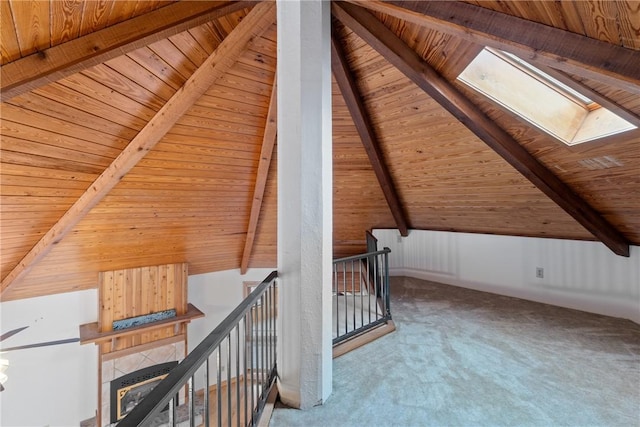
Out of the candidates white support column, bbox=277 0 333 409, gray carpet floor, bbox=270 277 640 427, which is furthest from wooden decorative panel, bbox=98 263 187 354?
white support column, bbox=277 0 333 409

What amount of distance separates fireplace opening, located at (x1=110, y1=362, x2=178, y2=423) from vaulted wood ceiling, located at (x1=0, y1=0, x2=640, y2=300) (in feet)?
5.32

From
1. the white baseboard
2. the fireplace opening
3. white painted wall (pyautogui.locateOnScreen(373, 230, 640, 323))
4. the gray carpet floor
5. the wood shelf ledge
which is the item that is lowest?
the fireplace opening

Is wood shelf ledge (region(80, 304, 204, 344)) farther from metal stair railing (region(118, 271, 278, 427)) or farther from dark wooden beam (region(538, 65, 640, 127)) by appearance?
dark wooden beam (region(538, 65, 640, 127))

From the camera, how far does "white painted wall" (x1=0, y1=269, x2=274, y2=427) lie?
3.91 metres

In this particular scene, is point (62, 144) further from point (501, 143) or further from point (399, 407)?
point (501, 143)

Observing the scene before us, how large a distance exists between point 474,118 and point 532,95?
0.46 m

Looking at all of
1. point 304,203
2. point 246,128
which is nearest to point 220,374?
point 304,203

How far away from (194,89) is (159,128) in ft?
1.76

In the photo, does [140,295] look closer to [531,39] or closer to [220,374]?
[220,374]

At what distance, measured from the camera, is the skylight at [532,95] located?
2.39 meters

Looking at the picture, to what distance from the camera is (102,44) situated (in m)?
1.87

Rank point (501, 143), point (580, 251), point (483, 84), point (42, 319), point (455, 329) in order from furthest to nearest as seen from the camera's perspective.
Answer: point (42, 319)
point (580, 251)
point (455, 329)
point (501, 143)
point (483, 84)

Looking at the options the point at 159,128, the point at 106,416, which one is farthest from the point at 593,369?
the point at 106,416

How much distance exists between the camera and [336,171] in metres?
4.47
